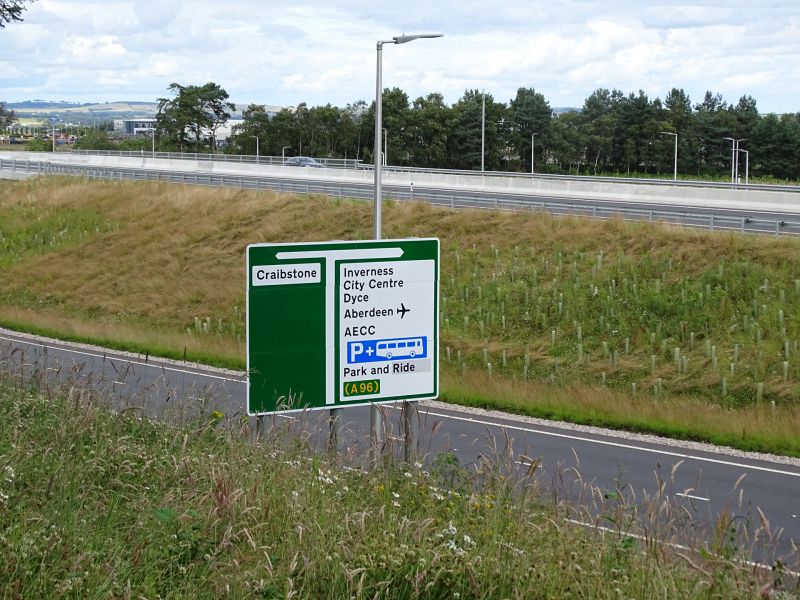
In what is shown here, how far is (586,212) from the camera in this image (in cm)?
3653

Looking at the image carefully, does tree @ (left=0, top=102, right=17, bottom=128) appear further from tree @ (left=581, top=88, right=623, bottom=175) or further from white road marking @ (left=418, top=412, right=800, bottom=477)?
white road marking @ (left=418, top=412, right=800, bottom=477)

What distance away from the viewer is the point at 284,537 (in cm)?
588

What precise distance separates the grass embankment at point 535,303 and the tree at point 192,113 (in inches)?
2176

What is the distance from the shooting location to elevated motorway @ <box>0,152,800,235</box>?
1403 inches

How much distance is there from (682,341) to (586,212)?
12018 millimetres

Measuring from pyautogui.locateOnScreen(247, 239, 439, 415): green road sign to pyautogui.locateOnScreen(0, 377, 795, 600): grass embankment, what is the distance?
336cm

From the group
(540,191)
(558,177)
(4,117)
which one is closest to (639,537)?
(540,191)

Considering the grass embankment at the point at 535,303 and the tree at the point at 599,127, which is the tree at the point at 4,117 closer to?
the grass embankment at the point at 535,303

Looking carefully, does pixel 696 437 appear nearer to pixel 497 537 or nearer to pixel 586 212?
pixel 497 537

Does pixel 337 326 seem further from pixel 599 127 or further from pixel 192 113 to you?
pixel 192 113

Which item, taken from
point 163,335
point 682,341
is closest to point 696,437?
point 682,341

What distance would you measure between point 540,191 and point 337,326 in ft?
126

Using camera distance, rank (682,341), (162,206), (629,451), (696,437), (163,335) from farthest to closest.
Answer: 1. (162,206)
2. (163,335)
3. (682,341)
4. (696,437)
5. (629,451)

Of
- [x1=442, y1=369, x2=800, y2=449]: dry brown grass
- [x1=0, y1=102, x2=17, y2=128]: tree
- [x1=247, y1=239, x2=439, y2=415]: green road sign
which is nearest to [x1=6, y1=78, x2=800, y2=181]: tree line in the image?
[x1=0, y1=102, x2=17, y2=128]: tree
